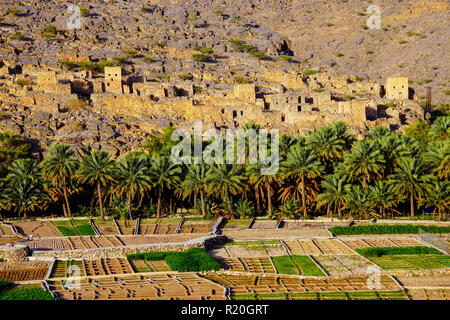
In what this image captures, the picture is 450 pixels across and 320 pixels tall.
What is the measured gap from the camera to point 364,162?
161 feet

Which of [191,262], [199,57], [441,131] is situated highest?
[199,57]

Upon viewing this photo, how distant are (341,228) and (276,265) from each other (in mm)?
8499

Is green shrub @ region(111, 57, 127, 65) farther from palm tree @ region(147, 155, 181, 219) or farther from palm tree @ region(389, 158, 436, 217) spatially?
palm tree @ region(389, 158, 436, 217)

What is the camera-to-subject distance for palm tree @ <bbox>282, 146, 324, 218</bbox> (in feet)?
162

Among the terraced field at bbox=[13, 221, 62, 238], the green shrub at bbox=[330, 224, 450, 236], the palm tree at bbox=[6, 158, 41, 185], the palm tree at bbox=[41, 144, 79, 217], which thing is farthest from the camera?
the palm tree at bbox=[6, 158, 41, 185]

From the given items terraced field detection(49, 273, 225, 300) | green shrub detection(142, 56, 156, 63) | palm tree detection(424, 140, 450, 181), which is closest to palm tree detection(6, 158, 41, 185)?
terraced field detection(49, 273, 225, 300)

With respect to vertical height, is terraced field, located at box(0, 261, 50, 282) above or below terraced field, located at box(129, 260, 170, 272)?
above

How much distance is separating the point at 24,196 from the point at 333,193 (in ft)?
72.7

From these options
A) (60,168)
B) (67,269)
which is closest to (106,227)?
(60,168)

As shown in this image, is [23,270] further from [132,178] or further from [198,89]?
[198,89]

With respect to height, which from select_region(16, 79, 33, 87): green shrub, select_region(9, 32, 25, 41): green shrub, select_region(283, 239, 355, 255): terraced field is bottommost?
select_region(283, 239, 355, 255): terraced field

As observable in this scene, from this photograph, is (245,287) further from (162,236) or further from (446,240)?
(446,240)

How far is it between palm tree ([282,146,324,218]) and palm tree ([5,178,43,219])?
18.2 m
